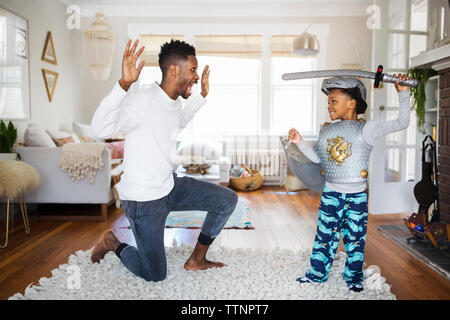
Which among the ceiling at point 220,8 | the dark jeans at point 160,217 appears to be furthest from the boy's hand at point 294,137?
the ceiling at point 220,8

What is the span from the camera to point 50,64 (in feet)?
16.2

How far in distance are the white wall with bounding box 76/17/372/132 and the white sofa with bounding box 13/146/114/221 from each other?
8.55ft

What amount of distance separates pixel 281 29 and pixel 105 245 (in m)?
4.61

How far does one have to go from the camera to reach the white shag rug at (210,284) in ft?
6.04

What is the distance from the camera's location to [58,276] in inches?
81.9

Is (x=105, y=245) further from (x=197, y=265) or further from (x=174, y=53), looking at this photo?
(x=174, y=53)

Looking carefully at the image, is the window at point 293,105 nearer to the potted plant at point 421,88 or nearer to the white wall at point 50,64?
the potted plant at point 421,88

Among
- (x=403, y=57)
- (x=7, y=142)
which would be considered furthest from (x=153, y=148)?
(x=403, y=57)

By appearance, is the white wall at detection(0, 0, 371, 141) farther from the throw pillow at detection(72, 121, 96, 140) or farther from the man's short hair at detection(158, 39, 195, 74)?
the man's short hair at detection(158, 39, 195, 74)

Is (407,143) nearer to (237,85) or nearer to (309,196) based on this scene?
(309,196)

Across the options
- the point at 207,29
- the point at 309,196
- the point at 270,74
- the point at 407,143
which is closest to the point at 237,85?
the point at 270,74

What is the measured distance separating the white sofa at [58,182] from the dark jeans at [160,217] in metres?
1.40

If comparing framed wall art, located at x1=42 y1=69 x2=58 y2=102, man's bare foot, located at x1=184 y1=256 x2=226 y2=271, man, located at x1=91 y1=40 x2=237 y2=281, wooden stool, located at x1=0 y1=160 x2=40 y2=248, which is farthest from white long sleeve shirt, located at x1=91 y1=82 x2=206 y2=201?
framed wall art, located at x1=42 y1=69 x2=58 y2=102
